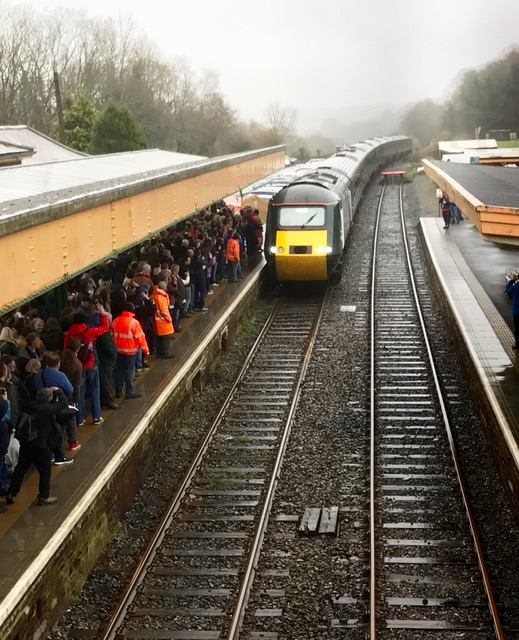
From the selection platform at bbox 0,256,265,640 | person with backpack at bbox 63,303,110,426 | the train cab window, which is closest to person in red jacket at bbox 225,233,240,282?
the train cab window

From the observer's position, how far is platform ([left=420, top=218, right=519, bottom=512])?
33.9 feet

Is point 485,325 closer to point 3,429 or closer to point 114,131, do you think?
point 3,429

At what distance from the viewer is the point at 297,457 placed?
1108 centimetres

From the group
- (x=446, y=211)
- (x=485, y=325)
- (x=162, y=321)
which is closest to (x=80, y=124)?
(x=446, y=211)

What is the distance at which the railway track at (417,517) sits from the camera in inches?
293

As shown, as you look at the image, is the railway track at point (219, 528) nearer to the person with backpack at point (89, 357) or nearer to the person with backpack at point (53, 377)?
the person with backpack at point (89, 357)

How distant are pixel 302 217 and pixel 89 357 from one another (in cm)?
1044

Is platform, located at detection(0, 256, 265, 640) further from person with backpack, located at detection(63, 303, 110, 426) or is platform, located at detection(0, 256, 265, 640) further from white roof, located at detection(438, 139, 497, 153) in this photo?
white roof, located at detection(438, 139, 497, 153)

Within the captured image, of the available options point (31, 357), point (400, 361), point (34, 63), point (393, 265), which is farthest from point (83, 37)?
point (31, 357)

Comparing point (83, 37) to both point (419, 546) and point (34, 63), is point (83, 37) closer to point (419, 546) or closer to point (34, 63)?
point (34, 63)

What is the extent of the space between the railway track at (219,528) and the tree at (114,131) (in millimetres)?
24539

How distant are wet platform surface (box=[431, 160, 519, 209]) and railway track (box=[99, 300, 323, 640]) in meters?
4.26

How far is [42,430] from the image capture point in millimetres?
7910

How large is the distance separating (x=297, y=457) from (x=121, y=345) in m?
2.60
